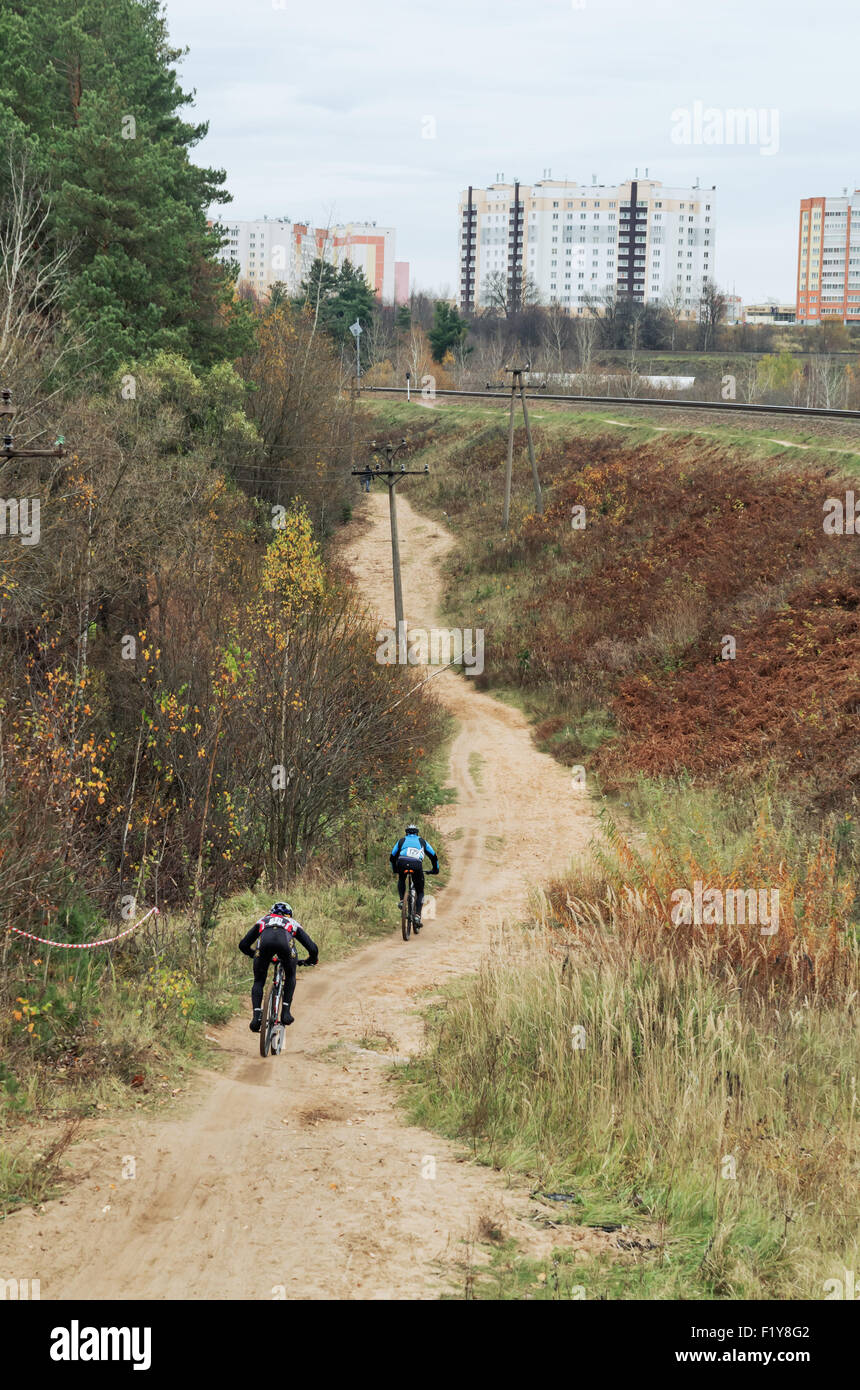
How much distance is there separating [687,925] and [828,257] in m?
168

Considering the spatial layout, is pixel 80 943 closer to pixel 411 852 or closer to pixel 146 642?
pixel 411 852

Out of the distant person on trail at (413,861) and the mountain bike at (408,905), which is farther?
the mountain bike at (408,905)

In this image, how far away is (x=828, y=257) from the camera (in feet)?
527

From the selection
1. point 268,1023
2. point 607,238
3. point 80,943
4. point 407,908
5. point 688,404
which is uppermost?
point 607,238

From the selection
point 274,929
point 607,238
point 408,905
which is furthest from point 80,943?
point 607,238

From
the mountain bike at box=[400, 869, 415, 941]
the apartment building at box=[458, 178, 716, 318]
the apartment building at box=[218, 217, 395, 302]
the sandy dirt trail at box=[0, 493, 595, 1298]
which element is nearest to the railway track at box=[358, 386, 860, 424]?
the mountain bike at box=[400, 869, 415, 941]

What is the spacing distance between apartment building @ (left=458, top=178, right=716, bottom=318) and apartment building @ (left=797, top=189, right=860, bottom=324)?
16382mm

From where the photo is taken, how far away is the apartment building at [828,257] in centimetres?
15762

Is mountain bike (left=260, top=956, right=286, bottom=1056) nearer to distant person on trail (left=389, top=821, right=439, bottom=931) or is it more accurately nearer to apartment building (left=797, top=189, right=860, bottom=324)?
distant person on trail (left=389, top=821, right=439, bottom=931)

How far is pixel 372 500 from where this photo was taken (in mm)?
56719

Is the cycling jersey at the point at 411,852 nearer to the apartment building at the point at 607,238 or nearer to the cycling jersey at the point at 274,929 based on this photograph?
the cycling jersey at the point at 274,929

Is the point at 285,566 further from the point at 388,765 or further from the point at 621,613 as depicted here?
the point at 621,613

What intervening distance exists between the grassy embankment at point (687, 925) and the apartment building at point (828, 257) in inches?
5302

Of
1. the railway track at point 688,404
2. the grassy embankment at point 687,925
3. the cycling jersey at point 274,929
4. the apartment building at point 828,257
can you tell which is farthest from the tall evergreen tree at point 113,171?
the apartment building at point 828,257
